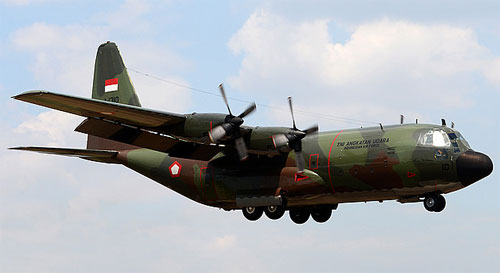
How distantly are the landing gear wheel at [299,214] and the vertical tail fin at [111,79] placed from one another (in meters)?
8.43

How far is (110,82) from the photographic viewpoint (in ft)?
109

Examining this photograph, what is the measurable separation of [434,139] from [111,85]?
14.7 meters

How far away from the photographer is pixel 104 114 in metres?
25.4

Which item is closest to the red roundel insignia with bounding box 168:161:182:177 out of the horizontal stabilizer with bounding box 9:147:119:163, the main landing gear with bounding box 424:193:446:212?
the horizontal stabilizer with bounding box 9:147:119:163

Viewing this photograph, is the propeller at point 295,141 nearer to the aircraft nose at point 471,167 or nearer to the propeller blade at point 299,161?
the propeller blade at point 299,161

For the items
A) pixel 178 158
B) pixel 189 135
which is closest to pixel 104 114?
pixel 189 135

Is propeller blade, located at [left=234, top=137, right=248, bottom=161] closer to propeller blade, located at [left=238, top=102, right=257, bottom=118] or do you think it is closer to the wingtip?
propeller blade, located at [left=238, top=102, right=257, bottom=118]

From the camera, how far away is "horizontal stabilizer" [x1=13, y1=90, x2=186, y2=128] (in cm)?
2345

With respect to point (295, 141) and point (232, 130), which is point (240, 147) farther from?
point (295, 141)

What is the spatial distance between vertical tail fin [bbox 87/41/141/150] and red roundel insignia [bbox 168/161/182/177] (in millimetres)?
3705

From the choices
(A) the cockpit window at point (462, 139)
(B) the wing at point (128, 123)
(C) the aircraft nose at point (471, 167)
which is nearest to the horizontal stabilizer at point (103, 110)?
(B) the wing at point (128, 123)

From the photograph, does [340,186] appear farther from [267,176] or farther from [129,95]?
[129,95]

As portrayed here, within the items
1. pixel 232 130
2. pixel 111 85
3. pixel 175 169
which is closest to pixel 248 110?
pixel 232 130

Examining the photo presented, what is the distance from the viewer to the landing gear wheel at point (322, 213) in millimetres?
29781
